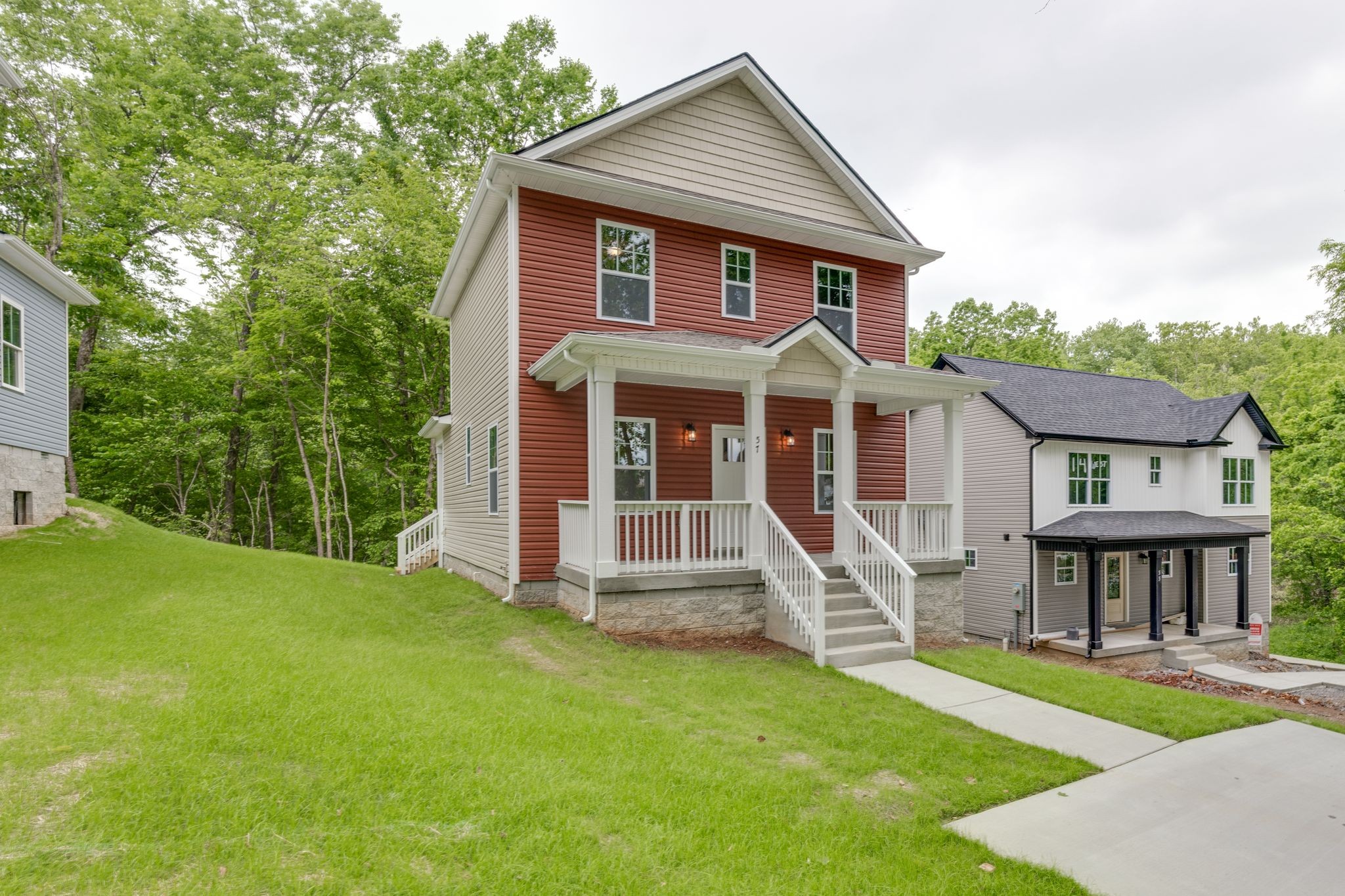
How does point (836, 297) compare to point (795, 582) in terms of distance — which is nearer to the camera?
point (795, 582)

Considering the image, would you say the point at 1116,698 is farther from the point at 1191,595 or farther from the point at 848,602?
the point at 1191,595

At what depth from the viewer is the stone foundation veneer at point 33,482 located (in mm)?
9547

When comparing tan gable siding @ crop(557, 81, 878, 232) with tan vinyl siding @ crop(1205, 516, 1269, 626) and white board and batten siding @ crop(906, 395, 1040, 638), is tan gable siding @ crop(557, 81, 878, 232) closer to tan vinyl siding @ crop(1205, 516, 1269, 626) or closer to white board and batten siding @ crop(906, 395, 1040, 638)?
white board and batten siding @ crop(906, 395, 1040, 638)

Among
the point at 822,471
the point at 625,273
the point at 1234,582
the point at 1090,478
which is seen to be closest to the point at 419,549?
the point at 625,273

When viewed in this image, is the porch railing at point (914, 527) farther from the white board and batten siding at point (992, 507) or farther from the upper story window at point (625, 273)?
the white board and batten siding at point (992, 507)

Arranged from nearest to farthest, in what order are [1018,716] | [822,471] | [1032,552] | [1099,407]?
[1018,716] < [822,471] < [1032,552] < [1099,407]

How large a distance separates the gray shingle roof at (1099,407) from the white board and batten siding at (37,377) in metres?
19.7

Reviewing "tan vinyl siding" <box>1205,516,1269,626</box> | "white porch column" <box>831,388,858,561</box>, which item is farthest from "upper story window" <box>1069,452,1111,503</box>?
"white porch column" <box>831,388,858,561</box>

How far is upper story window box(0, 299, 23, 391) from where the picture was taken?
973 centimetres

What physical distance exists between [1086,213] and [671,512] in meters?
22.6

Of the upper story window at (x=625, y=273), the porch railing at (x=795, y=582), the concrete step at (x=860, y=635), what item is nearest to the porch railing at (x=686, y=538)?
the porch railing at (x=795, y=582)

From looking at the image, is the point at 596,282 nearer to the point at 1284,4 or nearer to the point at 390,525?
the point at 1284,4

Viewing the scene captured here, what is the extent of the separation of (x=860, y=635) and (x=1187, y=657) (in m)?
13.2

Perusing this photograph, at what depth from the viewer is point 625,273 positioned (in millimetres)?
10438
